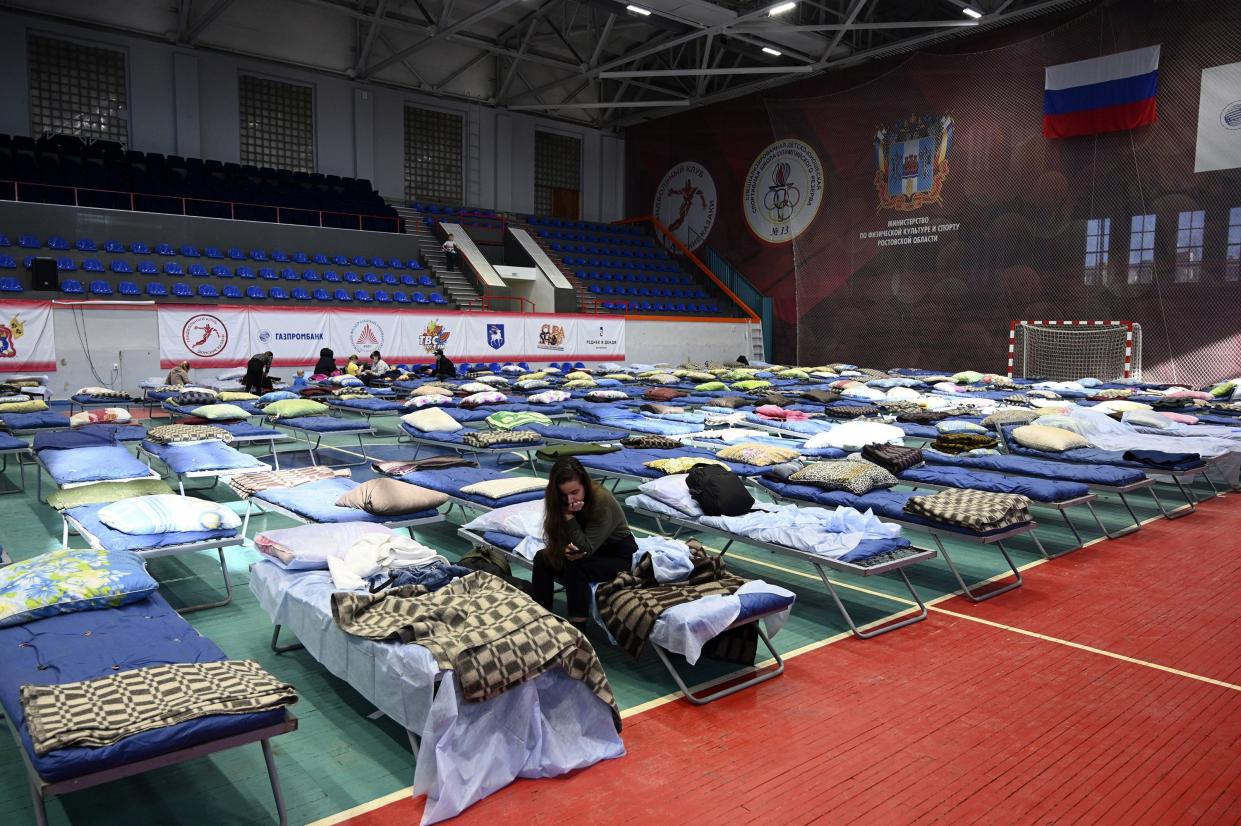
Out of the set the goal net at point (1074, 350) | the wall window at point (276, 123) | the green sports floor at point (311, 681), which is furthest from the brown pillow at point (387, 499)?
the wall window at point (276, 123)

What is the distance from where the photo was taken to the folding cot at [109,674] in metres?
2.03

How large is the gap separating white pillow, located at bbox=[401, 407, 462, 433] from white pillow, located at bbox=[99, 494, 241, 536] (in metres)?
3.33

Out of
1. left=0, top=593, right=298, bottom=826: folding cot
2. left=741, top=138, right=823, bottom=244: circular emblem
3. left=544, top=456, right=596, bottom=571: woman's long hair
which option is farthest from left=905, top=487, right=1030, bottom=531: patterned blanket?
left=741, top=138, right=823, bottom=244: circular emblem

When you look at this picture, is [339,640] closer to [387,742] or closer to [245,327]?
[387,742]

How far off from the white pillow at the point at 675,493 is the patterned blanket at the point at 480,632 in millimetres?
1829

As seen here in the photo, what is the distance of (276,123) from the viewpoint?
66.0 feet

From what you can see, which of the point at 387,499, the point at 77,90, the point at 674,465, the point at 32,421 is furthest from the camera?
the point at 77,90

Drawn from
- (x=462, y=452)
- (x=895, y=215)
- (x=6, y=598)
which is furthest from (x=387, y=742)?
(x=895, y=215)

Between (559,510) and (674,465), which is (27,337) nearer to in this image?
(674,465)

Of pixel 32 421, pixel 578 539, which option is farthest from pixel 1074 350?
pixel 32 421

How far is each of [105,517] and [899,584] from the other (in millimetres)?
4347

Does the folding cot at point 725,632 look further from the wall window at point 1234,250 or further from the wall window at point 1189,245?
the wall window at point 1189,245

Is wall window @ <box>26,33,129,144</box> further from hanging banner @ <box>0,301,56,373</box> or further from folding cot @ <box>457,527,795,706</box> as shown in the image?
folding cot @ <box>457,527,795,706</box>

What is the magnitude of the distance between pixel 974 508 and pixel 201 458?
526cm
